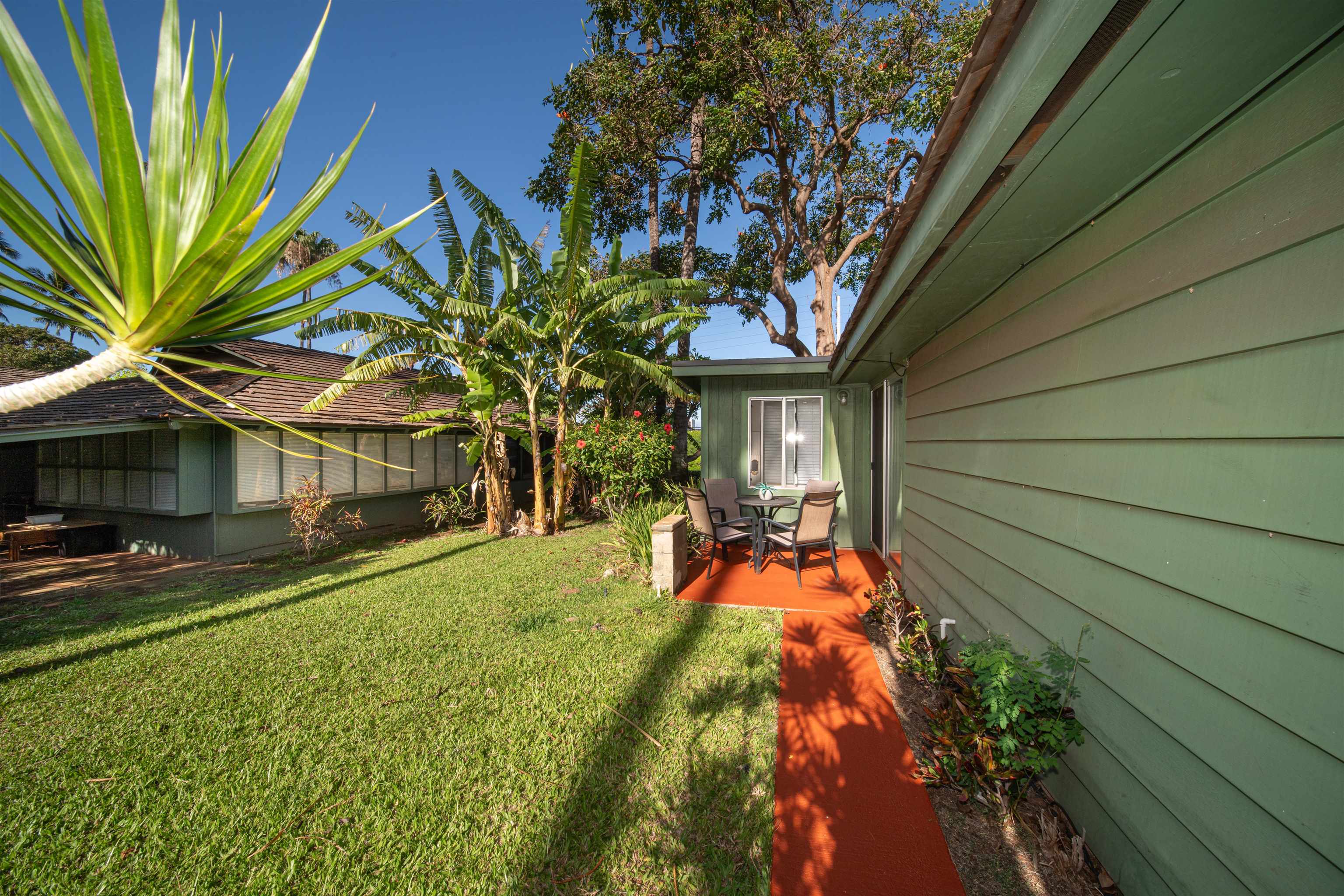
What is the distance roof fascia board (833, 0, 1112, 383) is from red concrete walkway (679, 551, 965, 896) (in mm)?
2753

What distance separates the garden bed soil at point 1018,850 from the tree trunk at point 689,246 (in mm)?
9859

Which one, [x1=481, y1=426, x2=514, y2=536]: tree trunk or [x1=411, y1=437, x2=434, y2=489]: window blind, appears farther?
[x1=411, y1=437, x2=434, y2=489]: window blind

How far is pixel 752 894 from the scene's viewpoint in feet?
7.30

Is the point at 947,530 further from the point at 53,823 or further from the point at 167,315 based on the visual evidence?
the point at 53,823

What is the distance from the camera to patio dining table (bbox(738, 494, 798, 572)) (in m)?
6.68

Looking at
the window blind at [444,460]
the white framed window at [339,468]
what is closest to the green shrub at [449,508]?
the window blind at [444,460]

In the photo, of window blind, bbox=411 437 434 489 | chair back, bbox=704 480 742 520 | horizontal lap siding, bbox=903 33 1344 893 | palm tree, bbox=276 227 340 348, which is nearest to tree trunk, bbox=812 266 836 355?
chair back, bbox=704 480 742 520

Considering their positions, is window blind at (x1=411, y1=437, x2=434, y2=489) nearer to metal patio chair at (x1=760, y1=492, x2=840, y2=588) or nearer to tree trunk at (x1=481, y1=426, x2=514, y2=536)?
tree trunk at (x1=481, y1=426, x2=514, y2=536)

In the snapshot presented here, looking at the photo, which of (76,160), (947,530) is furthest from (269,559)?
(947,530)

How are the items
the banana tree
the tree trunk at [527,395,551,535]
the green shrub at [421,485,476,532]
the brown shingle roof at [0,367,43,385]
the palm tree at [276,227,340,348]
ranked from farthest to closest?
the palm tree at [276,227,340,348]
the brown shingle roof at [0,367,43,385]
the green shrub at [421,485,476,532]
the tree trunk at [527,395,551,535]
the banana tree

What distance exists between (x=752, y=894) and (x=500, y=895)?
103 cm

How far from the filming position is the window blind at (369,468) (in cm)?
1043

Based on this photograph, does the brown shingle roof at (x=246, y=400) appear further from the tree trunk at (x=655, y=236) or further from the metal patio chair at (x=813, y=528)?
the metal patio chair at (x=813, y=528)

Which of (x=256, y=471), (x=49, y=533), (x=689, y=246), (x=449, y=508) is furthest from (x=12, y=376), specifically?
(x=689, y=246)
